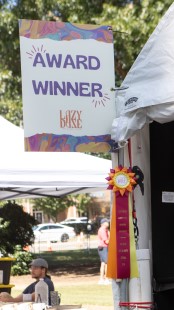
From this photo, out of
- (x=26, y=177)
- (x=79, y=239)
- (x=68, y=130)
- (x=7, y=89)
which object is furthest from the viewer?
(x=79, y=239)

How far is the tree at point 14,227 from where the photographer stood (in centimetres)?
1758

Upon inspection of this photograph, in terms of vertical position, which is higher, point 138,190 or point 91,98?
point 91,98

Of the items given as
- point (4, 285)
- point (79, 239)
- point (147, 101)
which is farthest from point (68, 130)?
point (79, 239)

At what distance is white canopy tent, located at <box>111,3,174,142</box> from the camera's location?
5121 mm

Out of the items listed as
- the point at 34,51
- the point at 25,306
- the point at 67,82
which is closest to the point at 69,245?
the point at 25,306

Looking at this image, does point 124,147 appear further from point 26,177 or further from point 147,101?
point 26,177

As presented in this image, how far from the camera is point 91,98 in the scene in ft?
18.4

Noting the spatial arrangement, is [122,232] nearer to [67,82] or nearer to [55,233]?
[67,82]

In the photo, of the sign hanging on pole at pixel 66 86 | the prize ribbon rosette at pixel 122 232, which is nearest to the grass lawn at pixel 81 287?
the prize ribbon rosette at pixel 122 232

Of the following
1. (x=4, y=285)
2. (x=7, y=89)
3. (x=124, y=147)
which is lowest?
(x=4, y=285)

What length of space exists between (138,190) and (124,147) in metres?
0.39

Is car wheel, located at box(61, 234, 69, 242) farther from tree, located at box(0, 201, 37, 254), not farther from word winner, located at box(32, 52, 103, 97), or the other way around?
word winner, located at box(32, 52, 103, 97)

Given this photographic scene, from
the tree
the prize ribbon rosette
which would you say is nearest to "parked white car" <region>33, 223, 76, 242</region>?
the tree

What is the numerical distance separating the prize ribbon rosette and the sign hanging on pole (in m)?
0.35
